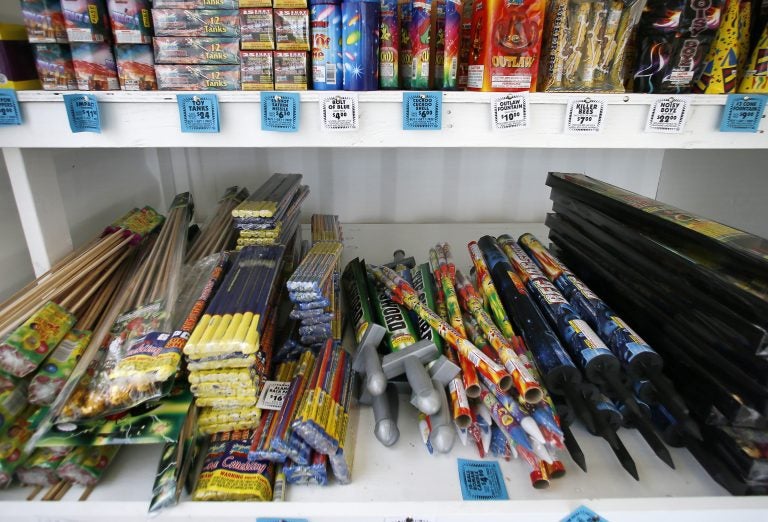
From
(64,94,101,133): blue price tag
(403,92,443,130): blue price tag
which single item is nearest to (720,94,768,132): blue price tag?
(403,92,443,130): blue price tag

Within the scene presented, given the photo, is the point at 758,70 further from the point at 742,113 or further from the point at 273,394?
the point at 273,394

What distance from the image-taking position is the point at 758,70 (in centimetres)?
94

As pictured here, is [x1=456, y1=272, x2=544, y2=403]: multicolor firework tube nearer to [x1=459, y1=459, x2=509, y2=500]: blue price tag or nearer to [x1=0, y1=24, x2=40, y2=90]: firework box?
[x1=459, y1=459, x2=509, y2=500]: blue price tag

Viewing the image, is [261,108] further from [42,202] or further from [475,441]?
[475,441]

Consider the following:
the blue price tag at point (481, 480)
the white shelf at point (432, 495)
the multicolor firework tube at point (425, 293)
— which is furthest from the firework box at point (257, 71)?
the blue price tag at point (481, 480)

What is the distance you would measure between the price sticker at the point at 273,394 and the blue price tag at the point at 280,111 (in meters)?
0.58

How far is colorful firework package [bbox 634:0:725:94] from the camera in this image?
919 mm

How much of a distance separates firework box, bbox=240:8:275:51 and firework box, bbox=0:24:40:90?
489 mm

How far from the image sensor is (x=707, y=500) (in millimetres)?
819

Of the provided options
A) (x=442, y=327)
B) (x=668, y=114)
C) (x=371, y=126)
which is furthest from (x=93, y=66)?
(x=668, y=114)

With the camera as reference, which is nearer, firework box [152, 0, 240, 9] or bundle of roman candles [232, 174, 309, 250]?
firework box [152, 0, 240, 9]

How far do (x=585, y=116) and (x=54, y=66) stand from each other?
117 cm

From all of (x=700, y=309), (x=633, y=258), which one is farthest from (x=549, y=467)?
(x=633, y=258)

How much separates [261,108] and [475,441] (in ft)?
2.87
